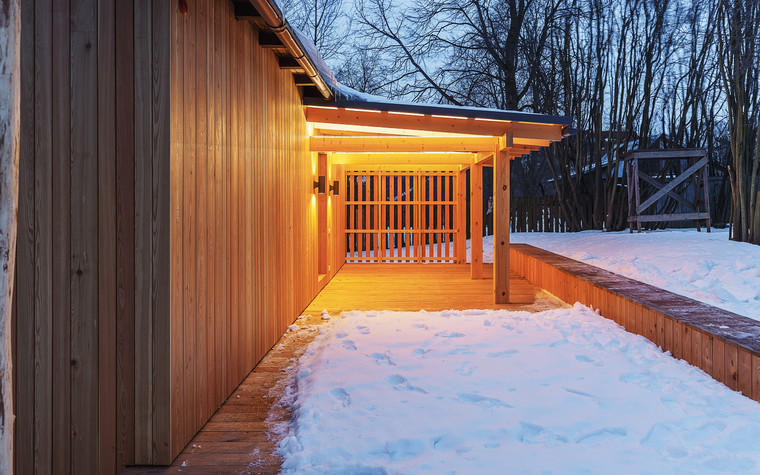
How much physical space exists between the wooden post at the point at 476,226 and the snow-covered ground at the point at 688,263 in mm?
1986

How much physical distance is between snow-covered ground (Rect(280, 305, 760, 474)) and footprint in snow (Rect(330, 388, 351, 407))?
12mm

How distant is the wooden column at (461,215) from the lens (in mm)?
11156

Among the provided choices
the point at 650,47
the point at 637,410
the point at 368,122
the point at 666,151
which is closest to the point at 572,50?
the point at 650,47

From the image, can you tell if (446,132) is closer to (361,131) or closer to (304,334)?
(361,131)

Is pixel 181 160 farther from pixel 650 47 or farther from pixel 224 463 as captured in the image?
pixel 650 47

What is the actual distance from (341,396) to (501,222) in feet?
13.5

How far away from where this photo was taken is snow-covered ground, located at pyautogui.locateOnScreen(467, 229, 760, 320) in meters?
6.50

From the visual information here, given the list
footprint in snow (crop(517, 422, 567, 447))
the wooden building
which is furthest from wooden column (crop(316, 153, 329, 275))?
footprint in snow (crop(517, 422, 567, 447))

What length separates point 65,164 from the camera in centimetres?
246

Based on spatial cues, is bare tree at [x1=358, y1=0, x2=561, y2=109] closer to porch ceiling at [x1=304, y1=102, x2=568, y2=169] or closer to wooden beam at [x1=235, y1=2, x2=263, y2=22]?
porch ceiling at [x1=304, y1=102, x2=568, y2=169]

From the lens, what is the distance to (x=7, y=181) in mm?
1409

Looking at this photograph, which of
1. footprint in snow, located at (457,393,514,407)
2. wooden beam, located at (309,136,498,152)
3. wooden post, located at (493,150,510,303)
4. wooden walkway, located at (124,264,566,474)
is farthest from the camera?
wooden beam, located at (309,136,498,152)

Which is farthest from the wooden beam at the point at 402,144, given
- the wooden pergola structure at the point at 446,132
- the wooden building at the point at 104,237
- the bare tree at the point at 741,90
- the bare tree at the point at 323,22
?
the bare tree at the point at 323,22

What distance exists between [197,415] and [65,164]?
1.39m
